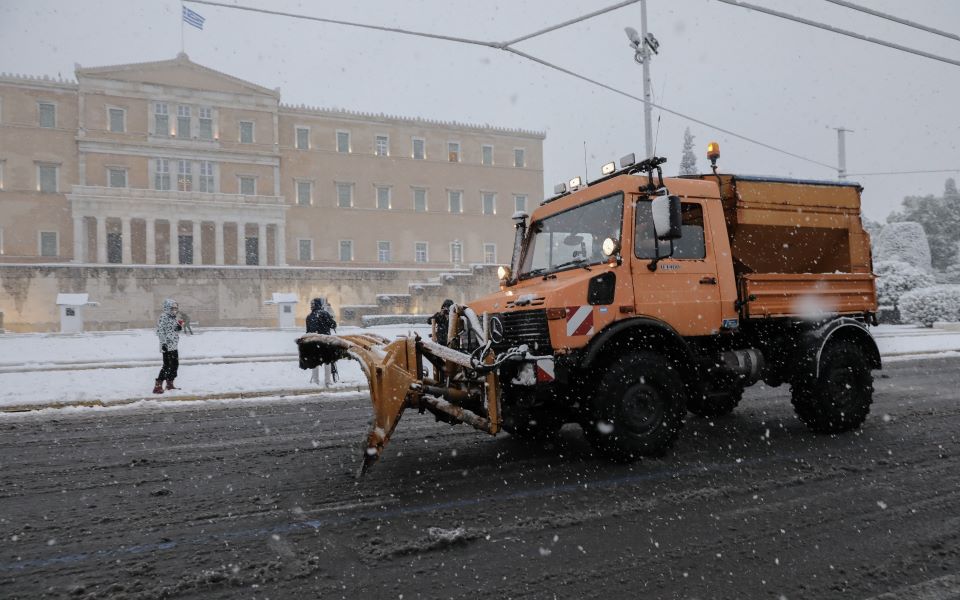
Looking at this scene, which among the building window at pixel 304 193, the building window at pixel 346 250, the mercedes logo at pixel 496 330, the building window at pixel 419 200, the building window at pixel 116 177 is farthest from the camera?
the building window at pixel 419 200

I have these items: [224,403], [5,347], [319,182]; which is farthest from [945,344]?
[319,182]

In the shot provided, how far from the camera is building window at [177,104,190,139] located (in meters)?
49.2

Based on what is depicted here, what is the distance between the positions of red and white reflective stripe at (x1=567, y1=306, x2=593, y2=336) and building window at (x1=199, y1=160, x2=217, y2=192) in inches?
1967

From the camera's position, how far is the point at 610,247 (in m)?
6.21

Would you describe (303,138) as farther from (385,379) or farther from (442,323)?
(385,379)

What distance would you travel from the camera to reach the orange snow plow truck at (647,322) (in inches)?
232

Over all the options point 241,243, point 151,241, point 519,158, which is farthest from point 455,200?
point 151,241

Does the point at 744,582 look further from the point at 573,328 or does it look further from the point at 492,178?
the point at 492,178

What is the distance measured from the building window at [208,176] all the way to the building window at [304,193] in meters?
6.70

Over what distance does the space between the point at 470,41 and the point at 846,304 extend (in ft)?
24.0

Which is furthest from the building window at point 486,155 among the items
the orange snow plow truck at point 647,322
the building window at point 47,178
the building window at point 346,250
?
the orange snow plow truck at point 647,322

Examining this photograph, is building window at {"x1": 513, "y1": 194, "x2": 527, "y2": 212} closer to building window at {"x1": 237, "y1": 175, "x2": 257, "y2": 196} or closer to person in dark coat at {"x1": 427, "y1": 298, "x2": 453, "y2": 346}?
building window at {"x1": 237, "y1": 175, "x2": 257, "y2": 196}

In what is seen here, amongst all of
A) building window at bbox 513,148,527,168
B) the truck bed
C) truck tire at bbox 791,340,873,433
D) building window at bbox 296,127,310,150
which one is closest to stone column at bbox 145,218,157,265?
building window at bbox 296,127,310,150

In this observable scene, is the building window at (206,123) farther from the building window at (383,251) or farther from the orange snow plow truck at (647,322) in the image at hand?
the orange snow plow truck at (647,322)
